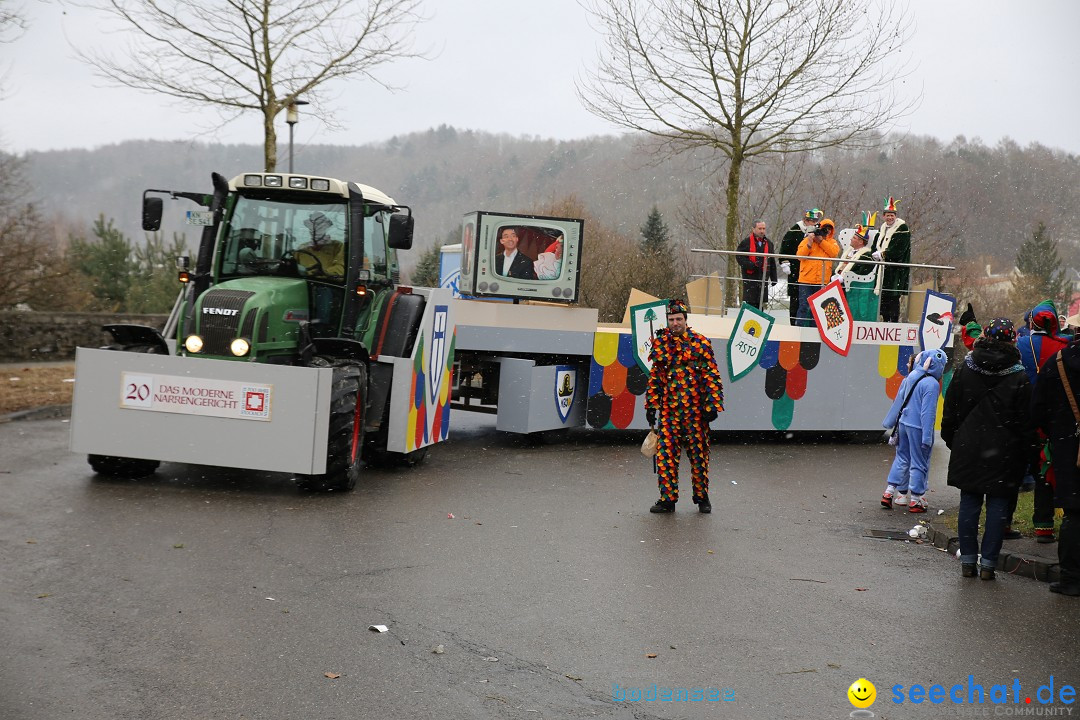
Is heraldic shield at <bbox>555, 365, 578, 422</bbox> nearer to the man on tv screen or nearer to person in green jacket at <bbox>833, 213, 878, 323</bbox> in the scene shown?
the man on tv screen

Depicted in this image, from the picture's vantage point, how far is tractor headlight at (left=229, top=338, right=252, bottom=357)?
33.1 feet

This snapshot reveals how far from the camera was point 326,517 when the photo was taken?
908 centimetres

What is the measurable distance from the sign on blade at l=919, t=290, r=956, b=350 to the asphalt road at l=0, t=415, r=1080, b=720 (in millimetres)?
7703

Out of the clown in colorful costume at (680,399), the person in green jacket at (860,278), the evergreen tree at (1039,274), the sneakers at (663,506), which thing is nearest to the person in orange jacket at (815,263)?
the person in green jacket at (860,278)

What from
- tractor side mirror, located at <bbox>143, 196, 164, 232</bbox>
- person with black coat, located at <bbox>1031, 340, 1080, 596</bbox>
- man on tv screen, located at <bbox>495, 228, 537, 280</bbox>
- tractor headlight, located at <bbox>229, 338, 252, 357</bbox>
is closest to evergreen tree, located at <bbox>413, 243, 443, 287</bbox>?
man on tv screen, located at <bbox>495, 228, 537, 280</bbox>

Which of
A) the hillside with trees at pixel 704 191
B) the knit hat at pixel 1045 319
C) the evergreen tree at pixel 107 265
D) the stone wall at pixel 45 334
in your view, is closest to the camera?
the knit hat at pixel 1045 319

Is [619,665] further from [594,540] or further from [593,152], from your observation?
[593,152]

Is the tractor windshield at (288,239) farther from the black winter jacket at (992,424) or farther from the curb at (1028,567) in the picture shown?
the curb at (1028,567)

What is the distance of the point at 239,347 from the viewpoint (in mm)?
10086

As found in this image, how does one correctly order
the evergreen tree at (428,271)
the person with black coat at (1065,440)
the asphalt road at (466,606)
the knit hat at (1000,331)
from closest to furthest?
the asphalt road at (466,606) → the person with black coat at (1065,440) → the knit hat at (1000,331) → the evergreen tree at (428,271)

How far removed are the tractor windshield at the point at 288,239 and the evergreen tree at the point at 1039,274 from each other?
46486mm

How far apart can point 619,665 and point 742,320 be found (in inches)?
436

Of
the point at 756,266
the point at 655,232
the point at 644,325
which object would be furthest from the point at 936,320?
the point at 655,232

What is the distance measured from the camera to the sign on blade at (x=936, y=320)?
17.9 metres
